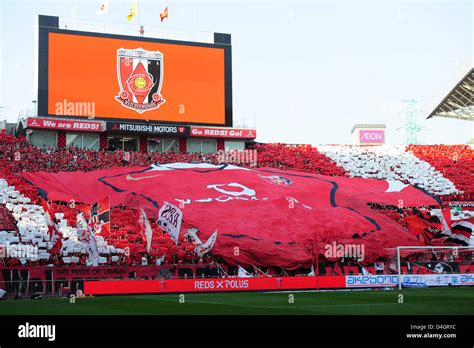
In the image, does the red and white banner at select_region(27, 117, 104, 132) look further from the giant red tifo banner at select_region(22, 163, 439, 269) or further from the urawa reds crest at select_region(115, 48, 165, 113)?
the giant red tifo banner at select_region(22, 163, 439, 269)

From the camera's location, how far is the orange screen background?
5128cm

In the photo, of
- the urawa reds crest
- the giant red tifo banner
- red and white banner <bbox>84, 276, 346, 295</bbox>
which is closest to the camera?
red and white banner <bbox>84, 276, 346, 295</bbox>

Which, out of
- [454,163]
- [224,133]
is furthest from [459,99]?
[224,133]

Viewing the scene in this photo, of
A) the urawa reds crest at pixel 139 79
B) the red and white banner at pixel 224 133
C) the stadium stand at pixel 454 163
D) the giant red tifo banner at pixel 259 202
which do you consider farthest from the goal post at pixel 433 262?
the urawa reds crest at pixel 139 79

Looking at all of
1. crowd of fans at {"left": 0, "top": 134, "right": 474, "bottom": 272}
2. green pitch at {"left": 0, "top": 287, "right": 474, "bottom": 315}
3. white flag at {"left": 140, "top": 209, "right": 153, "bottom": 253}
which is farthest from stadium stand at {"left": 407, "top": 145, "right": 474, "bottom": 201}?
green pitch at {"left": 0, "top": 287, "right": 474, "bottom": 315}

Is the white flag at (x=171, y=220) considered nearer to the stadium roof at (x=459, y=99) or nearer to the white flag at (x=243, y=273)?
the white flag at (x=243, y=273)

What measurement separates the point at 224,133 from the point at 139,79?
723cm

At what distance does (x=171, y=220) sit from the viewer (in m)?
31.3

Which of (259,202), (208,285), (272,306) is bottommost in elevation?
(208,285)

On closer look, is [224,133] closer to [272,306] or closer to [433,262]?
[433,262]

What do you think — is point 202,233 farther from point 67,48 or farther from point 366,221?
point 67,48

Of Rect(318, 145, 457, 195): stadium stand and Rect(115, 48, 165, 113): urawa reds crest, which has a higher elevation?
Rect(115, 48, 165, 113): urawa reds crest

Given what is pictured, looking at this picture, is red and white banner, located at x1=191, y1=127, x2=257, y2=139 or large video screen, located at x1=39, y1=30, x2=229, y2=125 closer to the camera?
large video screen, located at x1=39, y1=30, x2=229, y2=125

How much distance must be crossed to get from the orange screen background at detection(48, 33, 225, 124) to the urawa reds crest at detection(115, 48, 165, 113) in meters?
0.33
